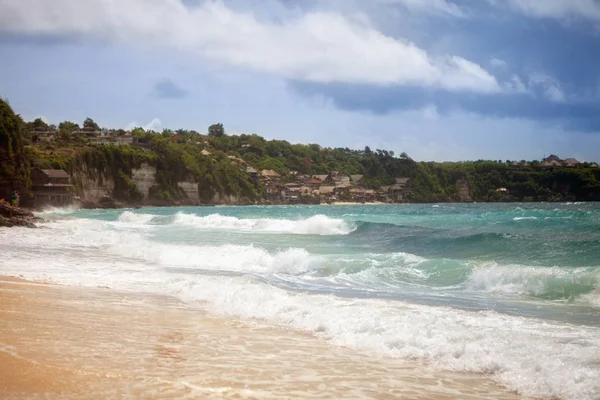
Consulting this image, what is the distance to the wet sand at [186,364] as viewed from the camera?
4.94 meters

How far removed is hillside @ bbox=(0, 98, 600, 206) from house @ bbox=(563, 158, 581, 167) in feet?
2.66

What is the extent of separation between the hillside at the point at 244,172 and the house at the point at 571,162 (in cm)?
81

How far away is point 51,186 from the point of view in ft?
235

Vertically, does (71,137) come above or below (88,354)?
above

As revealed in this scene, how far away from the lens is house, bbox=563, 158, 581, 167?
5121 inches

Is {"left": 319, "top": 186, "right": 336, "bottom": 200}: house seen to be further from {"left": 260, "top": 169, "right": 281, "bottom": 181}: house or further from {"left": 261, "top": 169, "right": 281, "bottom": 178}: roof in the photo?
{"left": 261, "top": 169, "right": 281, "bottom": 178}: roof

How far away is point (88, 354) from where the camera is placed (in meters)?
5.89

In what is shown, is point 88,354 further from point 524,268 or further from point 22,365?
point 524,268

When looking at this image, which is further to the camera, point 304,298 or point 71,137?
point 71,137

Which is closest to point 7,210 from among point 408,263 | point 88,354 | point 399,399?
point 408,263

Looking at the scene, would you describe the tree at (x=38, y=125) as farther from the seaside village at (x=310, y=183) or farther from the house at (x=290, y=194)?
the house at (x=290, y=194)

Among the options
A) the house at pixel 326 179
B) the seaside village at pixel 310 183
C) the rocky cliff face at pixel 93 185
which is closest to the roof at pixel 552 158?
the seaside village at pixel 310 183

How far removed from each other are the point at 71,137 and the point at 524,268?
323 ft

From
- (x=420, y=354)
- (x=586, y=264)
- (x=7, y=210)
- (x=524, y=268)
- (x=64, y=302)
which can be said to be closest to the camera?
(x=420, y=354)
